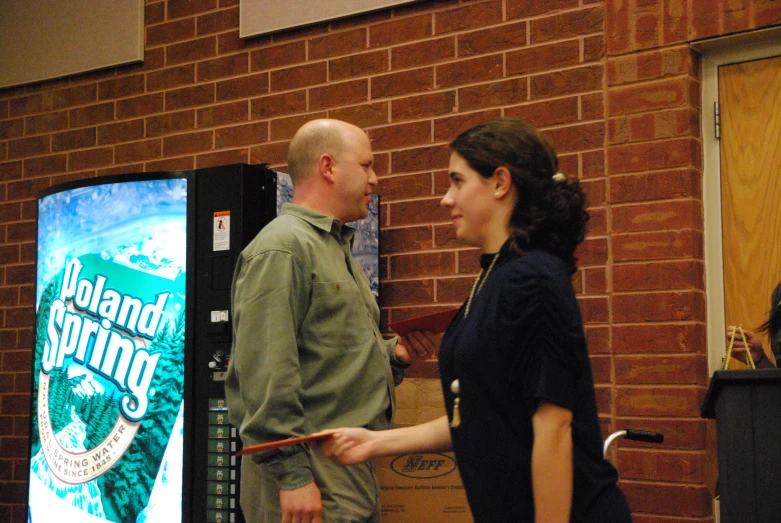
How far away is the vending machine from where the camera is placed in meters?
2.97

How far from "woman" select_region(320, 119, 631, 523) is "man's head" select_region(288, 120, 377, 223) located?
83cm

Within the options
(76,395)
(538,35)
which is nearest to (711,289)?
(538,35)

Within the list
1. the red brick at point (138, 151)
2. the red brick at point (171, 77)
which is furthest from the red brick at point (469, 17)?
the red brick at point (138, 151)

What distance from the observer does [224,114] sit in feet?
13.3

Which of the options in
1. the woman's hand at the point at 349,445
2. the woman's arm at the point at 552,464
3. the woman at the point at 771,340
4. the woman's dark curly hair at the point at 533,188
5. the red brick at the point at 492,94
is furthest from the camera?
the red brick at the point at 492,94

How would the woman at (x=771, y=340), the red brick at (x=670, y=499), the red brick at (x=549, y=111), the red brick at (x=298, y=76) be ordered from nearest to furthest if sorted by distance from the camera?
the woman at (x=771, y=340), the red brick at (x=670, y=499), the red brick at (x=549, y=111), the red brick at (x=298, y=76)

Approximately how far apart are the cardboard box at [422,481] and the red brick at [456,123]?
84 centimetres

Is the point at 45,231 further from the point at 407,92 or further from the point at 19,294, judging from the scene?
the point at 407,92

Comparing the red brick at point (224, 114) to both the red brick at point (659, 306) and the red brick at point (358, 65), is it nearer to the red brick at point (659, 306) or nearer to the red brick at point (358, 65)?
the red brick at point (358, 65)

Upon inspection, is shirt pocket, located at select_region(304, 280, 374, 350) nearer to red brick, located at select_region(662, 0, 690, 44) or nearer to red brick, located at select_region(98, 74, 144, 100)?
red brick, located at select_region(662, 0, 690, 44)

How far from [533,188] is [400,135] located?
6.65 feet

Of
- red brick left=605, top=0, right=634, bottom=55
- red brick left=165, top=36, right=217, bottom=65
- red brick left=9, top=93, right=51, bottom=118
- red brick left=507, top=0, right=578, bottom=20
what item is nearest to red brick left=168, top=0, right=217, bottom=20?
red brick left=165, top=36, right=217, bottom=65

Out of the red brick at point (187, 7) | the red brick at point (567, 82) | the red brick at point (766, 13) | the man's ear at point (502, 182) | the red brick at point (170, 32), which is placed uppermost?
the red brick at point (187, 7)

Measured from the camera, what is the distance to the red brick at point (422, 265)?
348 cm
